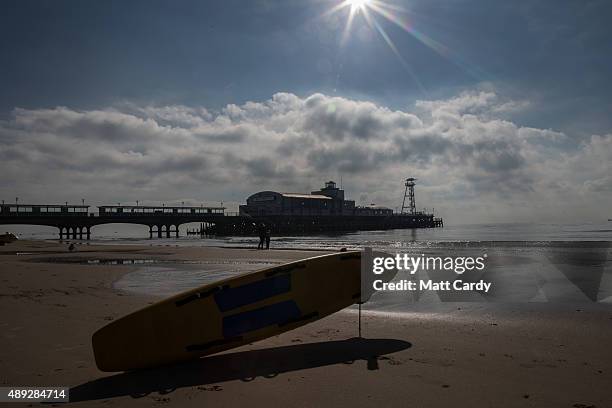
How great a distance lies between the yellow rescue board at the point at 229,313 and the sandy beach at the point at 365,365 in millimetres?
220

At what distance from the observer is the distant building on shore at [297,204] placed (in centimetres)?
11231

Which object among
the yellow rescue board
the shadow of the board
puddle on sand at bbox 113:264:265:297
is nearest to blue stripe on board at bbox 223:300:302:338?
the yellow rescue board

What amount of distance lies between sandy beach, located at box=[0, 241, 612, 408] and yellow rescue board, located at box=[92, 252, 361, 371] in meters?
0.22

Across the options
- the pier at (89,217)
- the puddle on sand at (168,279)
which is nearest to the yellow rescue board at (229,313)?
the puddle on sand at (168,279)

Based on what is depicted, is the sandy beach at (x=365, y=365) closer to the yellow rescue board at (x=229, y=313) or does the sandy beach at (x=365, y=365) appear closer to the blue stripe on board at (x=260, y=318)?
the yellow rescue board at (x=229, y=313)

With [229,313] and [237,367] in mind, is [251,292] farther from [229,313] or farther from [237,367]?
[237,367]

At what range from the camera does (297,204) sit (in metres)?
113

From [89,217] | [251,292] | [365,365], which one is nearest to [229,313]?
[251,292]

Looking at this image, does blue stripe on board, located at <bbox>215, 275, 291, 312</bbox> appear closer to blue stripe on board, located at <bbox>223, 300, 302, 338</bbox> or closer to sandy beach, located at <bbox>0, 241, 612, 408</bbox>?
blue stripe on board, located at <bbox>223, 300, 302, 338</bbox>

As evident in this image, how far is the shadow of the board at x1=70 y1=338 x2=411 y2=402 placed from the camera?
16.4 ft

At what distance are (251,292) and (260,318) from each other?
0.39 meters

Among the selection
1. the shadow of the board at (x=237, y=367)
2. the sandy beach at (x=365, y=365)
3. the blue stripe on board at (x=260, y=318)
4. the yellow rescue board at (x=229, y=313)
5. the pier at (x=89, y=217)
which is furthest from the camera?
the pier at (x=89, y=217)

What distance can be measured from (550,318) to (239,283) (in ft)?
19.1

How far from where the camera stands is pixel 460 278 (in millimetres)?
15273
